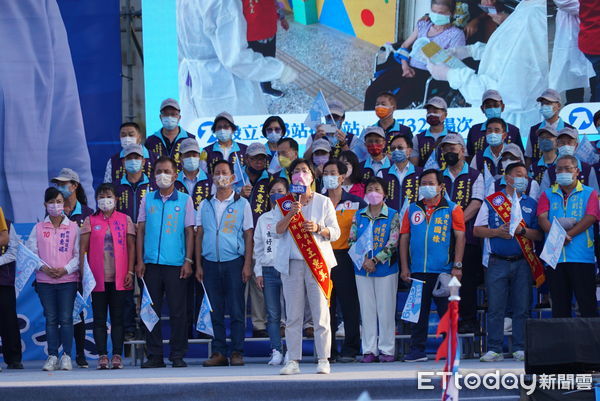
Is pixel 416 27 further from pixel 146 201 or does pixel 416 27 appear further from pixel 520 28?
pixel 146 201

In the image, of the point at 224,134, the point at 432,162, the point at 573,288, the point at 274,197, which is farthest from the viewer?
the point at 224,134

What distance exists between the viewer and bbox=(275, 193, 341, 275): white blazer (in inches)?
254

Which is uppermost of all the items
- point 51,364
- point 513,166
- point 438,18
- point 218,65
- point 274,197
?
point 438,18

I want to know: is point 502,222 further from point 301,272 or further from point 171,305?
point 171,305

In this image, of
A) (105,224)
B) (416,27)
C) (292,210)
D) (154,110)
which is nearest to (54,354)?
(105,224)

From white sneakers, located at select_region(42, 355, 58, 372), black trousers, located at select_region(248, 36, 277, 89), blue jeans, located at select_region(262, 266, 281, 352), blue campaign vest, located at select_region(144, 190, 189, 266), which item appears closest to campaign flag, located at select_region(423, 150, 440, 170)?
blue jeans, located at select_region(262, 266, 281, 352)

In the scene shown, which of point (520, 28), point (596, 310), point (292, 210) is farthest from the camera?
point (520, 28)

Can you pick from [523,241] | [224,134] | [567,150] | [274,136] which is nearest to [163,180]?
[224,134]

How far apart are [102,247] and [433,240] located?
2.47 metres

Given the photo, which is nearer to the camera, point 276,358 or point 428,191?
point 276,358

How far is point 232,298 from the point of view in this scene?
7.30 m

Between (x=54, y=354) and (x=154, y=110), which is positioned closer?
(x=54, y=354)

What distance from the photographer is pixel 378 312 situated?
7340 millimetres

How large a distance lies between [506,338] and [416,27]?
10.7ft
